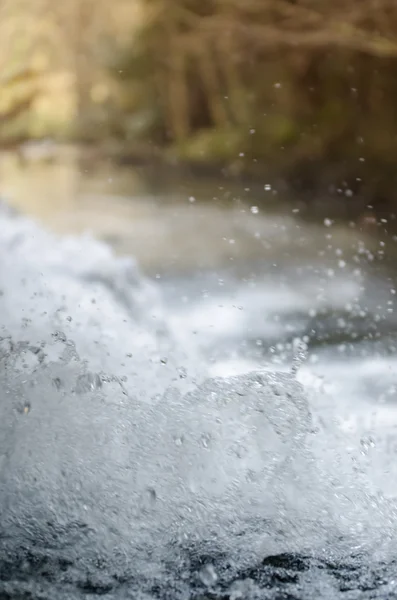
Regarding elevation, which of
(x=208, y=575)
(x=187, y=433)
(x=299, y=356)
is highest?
(x=299, y=356)

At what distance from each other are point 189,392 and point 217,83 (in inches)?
26.3

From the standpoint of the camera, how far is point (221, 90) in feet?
4.38

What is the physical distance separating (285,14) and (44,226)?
26.8 inches

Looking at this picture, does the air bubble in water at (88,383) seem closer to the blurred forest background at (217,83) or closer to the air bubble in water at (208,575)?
the air bubble in water at (208,575)

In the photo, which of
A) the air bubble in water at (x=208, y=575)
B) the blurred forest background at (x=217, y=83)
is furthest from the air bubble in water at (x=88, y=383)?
the blurred forest background at (x=217, y=83)

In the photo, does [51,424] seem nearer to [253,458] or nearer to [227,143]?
[253,458]

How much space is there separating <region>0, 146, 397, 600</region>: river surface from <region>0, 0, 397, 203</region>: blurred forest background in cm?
9

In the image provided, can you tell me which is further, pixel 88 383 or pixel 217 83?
pixel 217 83

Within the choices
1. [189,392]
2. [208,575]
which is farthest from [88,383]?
[208,575]

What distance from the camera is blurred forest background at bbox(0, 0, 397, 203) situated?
1306 mm

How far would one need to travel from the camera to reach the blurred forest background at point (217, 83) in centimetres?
131

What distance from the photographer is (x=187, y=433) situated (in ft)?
3.61

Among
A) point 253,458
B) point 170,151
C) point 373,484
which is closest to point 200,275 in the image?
point 170,151

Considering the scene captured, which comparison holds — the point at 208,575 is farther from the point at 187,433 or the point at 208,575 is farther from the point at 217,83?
the point at 217,83
